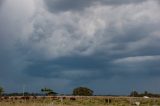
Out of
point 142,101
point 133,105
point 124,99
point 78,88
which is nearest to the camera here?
point 133,105

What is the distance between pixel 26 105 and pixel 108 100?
26513 mm

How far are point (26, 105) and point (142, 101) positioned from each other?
28.0m

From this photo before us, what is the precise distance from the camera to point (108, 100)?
72562 mm

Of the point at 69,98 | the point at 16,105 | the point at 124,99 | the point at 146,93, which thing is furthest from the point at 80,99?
the point at 146,93

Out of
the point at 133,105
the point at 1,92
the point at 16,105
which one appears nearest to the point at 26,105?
the point at 16,105

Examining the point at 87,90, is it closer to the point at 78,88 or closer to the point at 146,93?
the point at 78,88

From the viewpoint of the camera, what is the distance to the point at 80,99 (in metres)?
74.0

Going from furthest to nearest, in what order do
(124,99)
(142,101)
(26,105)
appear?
(124,99) → (142,101) → (26,105)

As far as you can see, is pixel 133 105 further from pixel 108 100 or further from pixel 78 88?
pixel 78 88

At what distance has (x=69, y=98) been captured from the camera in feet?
247

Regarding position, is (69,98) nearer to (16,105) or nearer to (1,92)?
(1,92)

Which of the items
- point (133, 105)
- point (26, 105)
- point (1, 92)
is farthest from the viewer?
point (1, 92)

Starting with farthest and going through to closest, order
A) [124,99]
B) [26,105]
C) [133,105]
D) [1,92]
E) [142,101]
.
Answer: [1,92]
[124,99]
[142,101]
[133,105]
[26,105]

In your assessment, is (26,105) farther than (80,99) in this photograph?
No
